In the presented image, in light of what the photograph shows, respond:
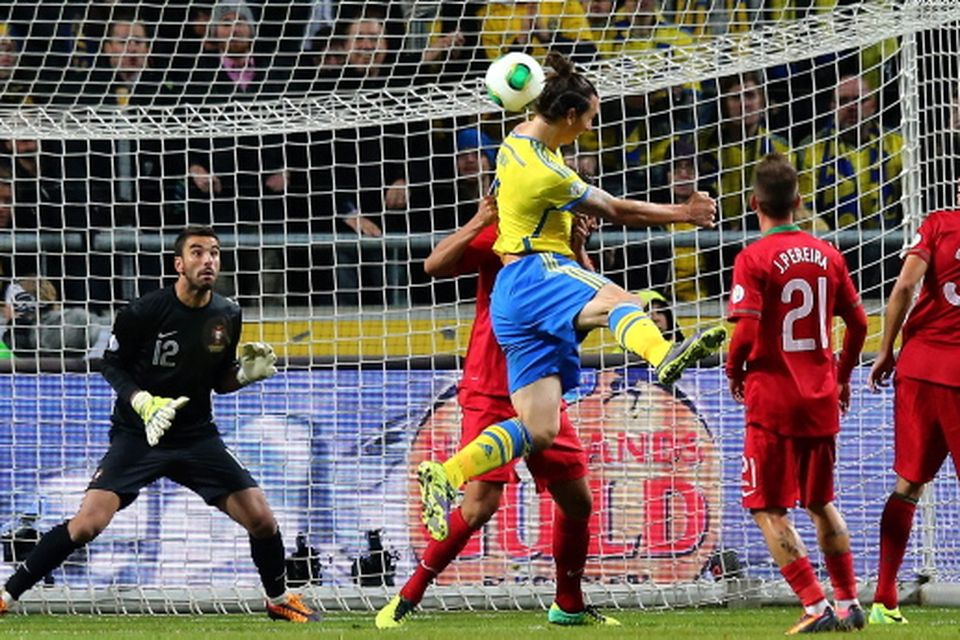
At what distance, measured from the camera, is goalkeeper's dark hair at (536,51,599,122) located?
7.27 m

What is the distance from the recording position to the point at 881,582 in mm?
7965

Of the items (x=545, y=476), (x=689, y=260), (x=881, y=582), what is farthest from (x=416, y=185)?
(x=881, y=582)

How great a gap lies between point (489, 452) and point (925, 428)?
2078mm

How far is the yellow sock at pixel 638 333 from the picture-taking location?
21.5 ft

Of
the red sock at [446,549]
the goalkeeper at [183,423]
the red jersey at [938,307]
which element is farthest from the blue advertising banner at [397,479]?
the red sock at [446,549]

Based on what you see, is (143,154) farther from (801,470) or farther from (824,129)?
(801,470)

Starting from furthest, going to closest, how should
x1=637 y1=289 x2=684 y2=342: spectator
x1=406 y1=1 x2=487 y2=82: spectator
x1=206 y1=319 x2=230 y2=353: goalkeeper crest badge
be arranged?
x1=406 y1=1 x2=487 y2=82: spectator
x1=637 y1=289 x2=684 y2=342: spectator
x1=206 y1=319 x2=230 y2=353: goalkeeper crest badge

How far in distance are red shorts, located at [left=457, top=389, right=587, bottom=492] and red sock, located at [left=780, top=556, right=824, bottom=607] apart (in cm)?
124

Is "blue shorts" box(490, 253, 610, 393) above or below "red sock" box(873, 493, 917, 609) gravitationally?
above

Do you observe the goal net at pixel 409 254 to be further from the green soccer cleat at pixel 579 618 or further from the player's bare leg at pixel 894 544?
the green soccer cleat at pixel 579 618

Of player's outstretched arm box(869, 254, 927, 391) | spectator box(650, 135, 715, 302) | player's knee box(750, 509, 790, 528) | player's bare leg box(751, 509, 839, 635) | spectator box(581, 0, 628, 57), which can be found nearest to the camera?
player's bare leg box(751, 509, 839, 635)

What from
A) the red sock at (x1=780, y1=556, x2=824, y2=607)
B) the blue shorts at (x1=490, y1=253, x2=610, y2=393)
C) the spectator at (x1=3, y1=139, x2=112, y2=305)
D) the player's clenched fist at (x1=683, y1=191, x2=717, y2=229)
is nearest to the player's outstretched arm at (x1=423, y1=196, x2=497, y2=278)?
the blue shorts at (x1=490, y1=253, x2=610, y2=393)

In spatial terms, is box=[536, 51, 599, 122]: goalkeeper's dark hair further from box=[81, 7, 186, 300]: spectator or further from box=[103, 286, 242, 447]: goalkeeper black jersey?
box=[81, 7, 186, 300]: spectator

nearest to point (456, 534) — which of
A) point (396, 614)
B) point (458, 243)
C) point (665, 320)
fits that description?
point (396, 614)
